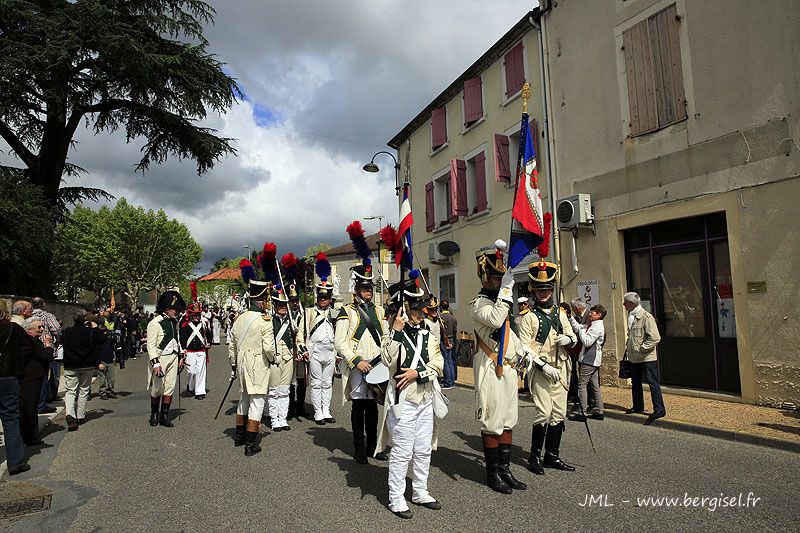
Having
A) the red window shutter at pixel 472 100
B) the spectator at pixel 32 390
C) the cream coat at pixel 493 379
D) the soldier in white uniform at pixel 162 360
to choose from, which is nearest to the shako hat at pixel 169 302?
the soldier in white uniform at pixel 162 360

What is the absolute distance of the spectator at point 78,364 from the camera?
26.3 ft

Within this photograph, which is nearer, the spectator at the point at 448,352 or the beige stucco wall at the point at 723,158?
the beige stucco wall at the point at 723,158

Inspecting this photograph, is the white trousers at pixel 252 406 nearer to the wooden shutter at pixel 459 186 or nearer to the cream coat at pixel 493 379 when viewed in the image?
the cream coat at pixel 493 379

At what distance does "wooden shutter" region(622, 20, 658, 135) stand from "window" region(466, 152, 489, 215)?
568cm

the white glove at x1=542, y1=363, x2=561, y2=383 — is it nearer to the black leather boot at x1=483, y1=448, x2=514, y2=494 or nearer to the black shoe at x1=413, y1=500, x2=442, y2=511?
the black leather boot at x1=483, y1=448, x2=514, y2=494

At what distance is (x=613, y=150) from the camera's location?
1114 cm

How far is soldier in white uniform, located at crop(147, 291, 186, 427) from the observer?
26.2 feet

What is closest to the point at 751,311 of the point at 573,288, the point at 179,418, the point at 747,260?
the point at 747,260

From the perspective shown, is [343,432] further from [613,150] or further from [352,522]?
[613,150]

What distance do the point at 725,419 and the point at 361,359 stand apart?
5497 millimetres

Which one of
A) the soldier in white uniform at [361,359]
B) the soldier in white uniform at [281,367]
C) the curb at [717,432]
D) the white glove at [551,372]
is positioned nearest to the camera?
the white glove at [551,372]

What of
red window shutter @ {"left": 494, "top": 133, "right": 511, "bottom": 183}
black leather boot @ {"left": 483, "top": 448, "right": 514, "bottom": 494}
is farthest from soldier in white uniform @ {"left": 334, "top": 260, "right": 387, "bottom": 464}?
red window shutter @ {"left": 494, "top": 133, "right": 511, "bottom": 183}

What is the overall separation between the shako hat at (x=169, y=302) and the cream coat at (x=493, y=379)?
5684 millimetres

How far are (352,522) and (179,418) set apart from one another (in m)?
5.68
